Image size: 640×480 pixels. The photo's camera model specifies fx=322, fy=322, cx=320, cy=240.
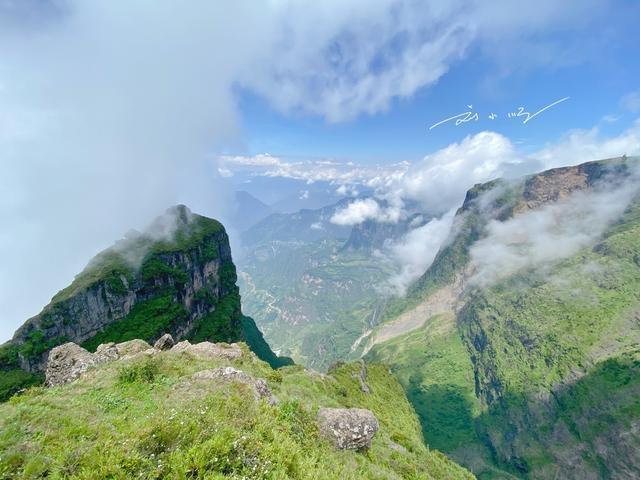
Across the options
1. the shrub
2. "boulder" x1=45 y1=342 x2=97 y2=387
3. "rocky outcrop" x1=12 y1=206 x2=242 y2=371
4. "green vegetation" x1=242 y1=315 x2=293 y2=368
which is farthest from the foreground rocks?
"green vegetation" x1=242 y1=315 x2=293 y2=368

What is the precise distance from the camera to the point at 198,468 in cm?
978

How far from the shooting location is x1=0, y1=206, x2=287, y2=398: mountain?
235ft

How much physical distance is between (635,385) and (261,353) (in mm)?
172348

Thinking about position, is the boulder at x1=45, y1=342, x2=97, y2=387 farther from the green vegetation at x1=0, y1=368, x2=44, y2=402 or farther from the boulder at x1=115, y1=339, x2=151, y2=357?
the green vegetation at x1=0, y1=368, x2=44, y2=402

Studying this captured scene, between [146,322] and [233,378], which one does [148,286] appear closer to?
[146,322]

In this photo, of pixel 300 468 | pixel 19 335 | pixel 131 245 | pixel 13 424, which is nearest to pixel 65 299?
pixel 19 335

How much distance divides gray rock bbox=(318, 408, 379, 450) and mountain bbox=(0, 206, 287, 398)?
2957 inches

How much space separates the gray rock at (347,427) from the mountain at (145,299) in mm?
75114

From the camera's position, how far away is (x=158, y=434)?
10.5m

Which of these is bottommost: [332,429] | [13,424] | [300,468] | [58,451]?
[332,429]

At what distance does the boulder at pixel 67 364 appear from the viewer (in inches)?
968

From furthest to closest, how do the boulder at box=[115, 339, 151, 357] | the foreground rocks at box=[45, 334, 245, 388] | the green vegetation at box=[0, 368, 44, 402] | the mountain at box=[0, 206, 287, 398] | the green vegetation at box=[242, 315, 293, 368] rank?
1. the green vegetation at box=[242, 315, 293, 368]
2. the mountain at box=[0, 206, 287, 398]
3. the green vegetation at box=[0, 368, 44, 402]
4. the boulder at box=[115, 339, 151, 357]
5. the foreground rocks at box=[45, 334, 245, 388]

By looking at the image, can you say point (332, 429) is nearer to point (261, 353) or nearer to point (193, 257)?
point (193, 257)

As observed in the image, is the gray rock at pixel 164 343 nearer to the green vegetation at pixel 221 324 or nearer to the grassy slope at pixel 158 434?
the grassy slope at pixel 158 434
